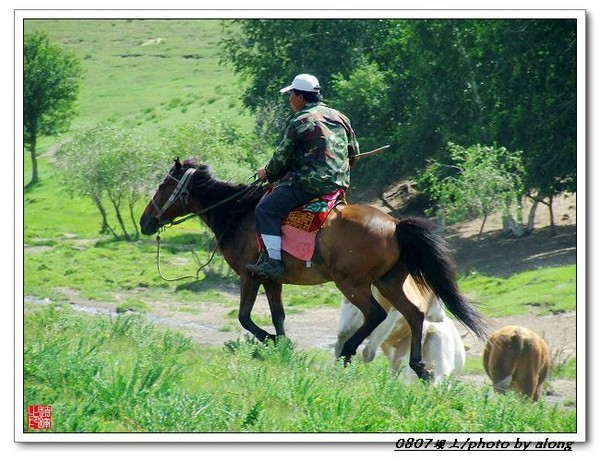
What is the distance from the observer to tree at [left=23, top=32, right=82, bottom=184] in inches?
1618

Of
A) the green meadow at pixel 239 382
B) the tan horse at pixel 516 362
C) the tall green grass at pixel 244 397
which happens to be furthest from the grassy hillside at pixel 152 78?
the tall green grass at pixel 244 397

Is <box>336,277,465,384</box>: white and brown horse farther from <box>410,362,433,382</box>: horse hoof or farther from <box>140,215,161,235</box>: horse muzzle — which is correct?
<box>140,215,161,235</box>: horse muzzle

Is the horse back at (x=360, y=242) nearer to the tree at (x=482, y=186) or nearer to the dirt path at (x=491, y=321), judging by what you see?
the dirt path at (x=491, y=321)

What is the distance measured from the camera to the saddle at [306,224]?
1328cm

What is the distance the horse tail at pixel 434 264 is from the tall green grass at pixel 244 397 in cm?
112

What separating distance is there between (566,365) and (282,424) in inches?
418

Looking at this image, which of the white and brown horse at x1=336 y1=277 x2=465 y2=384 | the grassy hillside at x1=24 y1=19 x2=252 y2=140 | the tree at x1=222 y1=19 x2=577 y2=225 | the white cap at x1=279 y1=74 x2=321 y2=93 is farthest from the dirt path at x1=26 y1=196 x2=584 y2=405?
the grassy hillside at x1=24 y1=19 x2=252 y2=140

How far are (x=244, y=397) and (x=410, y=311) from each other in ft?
10.5

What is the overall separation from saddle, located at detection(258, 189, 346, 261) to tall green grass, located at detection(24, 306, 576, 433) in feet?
4.43

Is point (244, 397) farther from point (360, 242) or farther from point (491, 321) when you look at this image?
point (491, 321)

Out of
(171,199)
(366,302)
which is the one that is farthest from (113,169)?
(366,302)

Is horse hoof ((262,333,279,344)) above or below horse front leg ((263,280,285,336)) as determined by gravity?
below

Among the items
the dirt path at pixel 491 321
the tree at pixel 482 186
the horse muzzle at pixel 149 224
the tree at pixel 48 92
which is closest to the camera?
the horse muzzle at pixel 149 224
